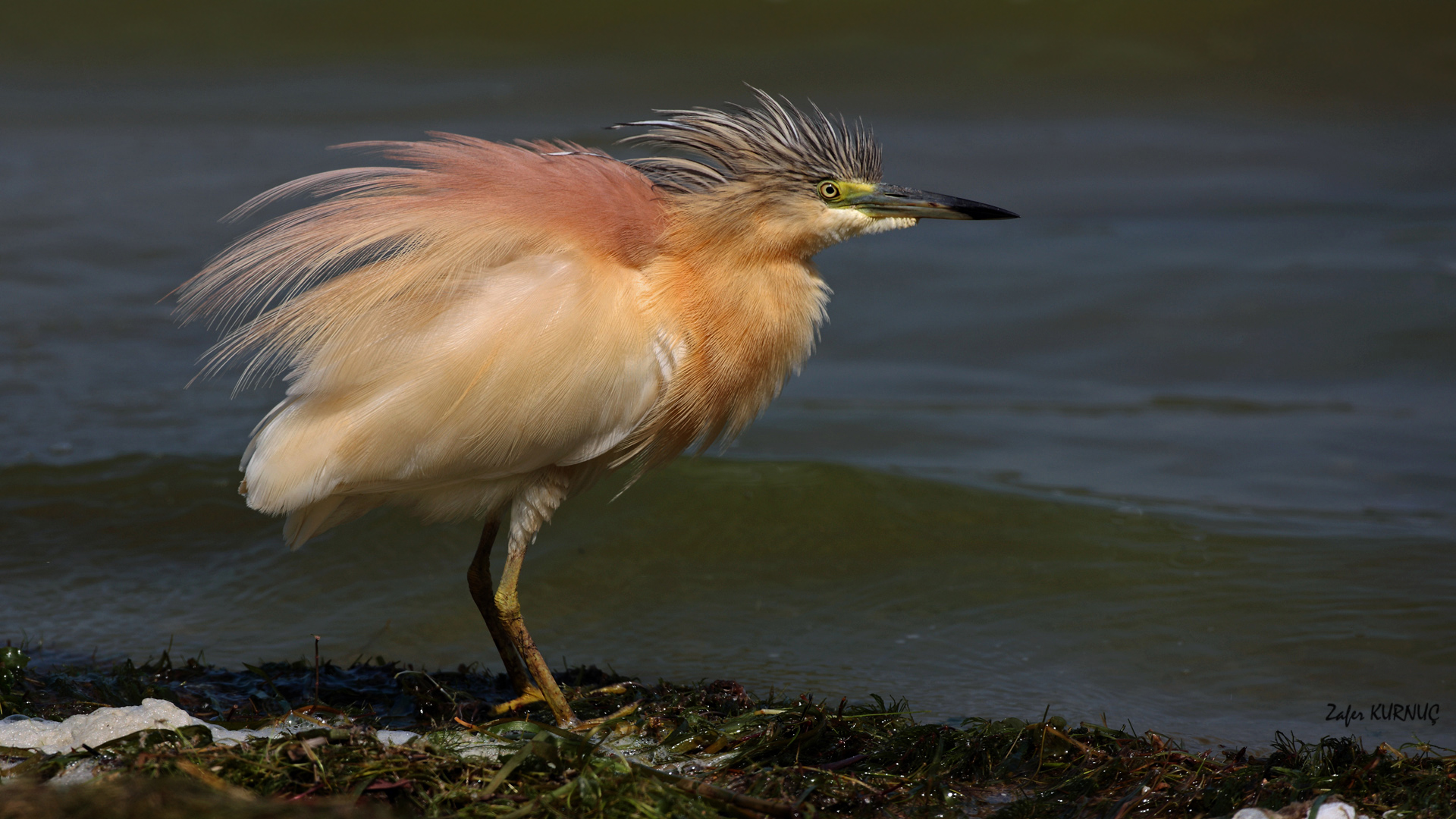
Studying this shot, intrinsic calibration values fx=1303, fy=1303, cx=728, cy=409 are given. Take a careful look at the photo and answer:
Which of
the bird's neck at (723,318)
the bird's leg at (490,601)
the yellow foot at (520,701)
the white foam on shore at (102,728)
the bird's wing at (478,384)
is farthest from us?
the bird's leg at (490,601)

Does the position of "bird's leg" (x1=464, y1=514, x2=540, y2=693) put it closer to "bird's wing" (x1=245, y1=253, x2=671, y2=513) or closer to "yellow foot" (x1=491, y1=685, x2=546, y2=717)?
"yellow foot" (x1=491, y1=685, x2=546, y2=717)

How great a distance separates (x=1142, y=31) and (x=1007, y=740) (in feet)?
40.2

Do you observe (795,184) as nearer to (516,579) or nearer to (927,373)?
(516,579)

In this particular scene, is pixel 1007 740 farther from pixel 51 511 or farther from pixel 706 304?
pixel 51 511

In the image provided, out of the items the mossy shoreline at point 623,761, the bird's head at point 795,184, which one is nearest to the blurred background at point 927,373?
the mossy shoreline at point 623,761

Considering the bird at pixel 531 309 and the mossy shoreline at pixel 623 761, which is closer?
the mossy shoreline at pixel 623 761

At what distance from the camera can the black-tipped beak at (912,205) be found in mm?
4527

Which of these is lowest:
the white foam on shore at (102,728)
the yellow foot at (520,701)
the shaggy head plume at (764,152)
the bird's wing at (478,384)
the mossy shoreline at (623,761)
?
the yellow foot at (520,701)

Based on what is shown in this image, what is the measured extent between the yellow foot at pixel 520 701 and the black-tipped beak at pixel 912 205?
2075 millimetres

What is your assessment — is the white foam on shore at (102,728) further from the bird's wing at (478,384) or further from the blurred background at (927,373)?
the blurred background at (927,373)

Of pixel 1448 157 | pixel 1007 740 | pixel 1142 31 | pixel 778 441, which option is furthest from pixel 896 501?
pixel 1142 31

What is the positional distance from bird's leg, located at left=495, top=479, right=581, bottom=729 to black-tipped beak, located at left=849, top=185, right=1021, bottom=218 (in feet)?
4.79

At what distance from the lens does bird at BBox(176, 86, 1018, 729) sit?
14.0 ft

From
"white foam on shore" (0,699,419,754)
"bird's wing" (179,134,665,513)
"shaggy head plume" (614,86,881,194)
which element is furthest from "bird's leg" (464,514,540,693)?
"shaggy head plume" (614,86,881,194)
